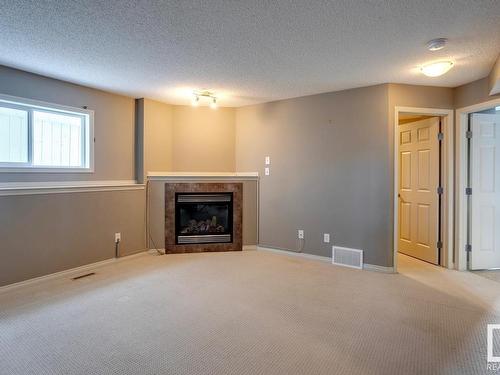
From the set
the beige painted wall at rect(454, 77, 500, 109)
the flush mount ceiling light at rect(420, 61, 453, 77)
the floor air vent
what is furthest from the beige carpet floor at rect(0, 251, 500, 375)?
the flush mount ceiling light at rect(420, 61, 453, 77)

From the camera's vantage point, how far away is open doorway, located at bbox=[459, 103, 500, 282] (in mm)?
3889

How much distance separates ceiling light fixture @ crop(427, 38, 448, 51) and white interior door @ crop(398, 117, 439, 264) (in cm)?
173

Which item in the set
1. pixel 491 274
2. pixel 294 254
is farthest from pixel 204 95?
pixel 491 274

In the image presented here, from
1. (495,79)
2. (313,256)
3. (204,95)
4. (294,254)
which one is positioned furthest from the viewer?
(294,254)

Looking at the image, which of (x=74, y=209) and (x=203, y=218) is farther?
(x=203, y=218)

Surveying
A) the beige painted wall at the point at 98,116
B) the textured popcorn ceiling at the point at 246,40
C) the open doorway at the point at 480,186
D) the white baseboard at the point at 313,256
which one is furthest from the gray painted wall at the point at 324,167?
the beige painted wall at the point at 98,116

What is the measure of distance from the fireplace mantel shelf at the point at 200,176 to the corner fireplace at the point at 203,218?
0.27 m

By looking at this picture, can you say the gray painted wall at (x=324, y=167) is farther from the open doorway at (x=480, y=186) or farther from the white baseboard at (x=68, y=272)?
the white baseboard at (x=68, y=272)

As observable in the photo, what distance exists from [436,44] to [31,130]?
172 inches

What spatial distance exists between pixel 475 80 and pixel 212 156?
3.85 m

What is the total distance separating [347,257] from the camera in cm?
409

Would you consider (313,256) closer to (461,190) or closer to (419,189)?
(419,189)

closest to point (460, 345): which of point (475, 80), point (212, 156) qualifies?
point (475, 80)

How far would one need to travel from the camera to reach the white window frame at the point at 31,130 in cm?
326
